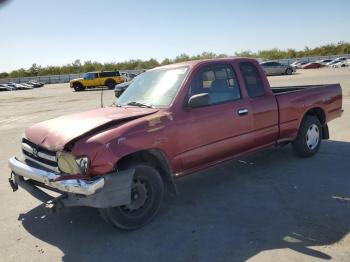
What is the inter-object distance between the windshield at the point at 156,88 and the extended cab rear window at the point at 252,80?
110 cm

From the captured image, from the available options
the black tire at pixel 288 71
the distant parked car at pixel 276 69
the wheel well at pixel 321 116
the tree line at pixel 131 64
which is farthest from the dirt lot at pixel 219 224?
the tree line at pixel 131 64

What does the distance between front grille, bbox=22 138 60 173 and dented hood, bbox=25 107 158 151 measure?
0.08 m

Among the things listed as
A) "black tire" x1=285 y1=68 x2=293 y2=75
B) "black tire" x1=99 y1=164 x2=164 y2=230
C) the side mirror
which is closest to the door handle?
the side mirror

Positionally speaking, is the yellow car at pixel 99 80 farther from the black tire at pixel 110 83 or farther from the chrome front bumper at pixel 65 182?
the chrome front bumper at pixel 65 182

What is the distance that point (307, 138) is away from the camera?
7.01 m

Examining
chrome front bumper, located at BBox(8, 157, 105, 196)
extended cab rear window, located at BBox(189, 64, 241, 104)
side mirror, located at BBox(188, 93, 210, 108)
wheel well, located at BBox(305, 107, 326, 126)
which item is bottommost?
chrome front bumper, located at BBox(8, 157, 105, 196)

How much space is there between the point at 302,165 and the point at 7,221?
4599 mm

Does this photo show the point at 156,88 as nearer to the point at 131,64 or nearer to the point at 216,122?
the point at 216,122

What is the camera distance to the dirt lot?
3887 mm

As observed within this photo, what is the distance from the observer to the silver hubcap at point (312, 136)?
7.03 meters

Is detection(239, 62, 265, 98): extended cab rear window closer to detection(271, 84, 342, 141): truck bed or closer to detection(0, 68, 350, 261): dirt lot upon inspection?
detection(271, 84, 342, 141): truck bed

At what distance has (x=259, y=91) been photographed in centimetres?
610

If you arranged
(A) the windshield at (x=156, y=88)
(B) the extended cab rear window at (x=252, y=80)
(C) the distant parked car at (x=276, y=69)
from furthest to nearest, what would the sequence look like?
1. (C) the distant parked car at (x=276, y=69)
2. (B) the extended cab rear window at (x=252, y=80)
3. (A) the windshield at (x=156, y=88)

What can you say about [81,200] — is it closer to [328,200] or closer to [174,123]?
[174,123]
